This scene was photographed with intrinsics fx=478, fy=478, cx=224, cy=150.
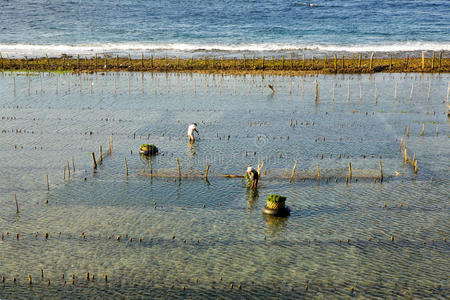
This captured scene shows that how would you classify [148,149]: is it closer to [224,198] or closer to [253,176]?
[224,198]

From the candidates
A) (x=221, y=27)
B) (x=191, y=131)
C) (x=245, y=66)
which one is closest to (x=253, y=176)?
(x=191, y=131)

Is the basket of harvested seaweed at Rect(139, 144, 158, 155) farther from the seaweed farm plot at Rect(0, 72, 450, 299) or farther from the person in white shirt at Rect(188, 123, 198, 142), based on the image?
the person in white shirt at Rect(188, 123, 198, 142)

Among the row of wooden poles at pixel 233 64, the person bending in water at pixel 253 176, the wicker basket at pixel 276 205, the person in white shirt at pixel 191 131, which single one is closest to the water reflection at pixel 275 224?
the wicker basket at pixel 276 205

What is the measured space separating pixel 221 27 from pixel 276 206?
58.8 meters

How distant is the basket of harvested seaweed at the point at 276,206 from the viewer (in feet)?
49.6

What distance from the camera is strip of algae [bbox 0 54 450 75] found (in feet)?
128

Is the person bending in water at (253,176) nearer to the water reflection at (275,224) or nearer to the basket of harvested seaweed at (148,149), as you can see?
the water reflection at (275,224)

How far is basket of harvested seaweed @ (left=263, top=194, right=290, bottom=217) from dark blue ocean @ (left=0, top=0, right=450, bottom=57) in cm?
3801

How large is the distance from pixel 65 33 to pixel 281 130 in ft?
177

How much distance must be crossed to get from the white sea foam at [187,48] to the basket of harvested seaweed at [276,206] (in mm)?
40872

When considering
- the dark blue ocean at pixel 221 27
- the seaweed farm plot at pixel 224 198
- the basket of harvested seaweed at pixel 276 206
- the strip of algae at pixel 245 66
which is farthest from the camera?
the dark blue ocean at pixel 221 27

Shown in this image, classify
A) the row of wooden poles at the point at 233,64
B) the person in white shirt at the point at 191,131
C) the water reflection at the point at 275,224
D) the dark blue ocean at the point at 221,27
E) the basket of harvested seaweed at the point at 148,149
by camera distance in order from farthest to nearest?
the dark blue ocean at the point at 221,27, the row of wooden poles at the point at 233,64, the person in white shirt at the point at 191,131, the basket of harvested seaweed at the point at 148,149, the water reflection at the point at 275,224

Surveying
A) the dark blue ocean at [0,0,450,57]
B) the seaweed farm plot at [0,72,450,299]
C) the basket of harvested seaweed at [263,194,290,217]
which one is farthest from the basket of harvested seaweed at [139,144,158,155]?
the dark blue ocean at [0,0,450,57]

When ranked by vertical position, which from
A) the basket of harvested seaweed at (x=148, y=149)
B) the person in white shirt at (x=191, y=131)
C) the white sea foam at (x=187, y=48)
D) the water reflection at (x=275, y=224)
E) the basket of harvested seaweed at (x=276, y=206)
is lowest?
the water reflection at (x=275, y=224)
